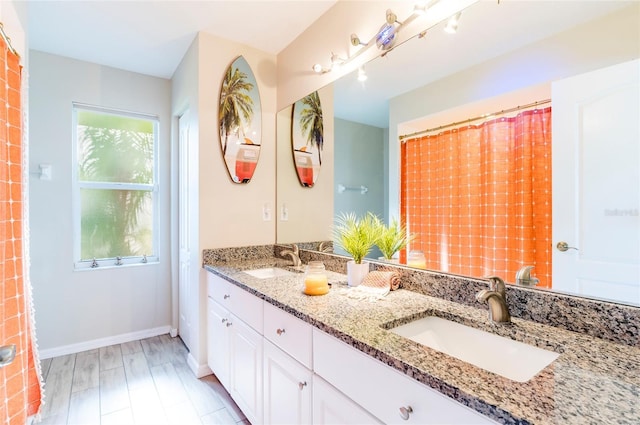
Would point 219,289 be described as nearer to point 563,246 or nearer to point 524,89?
point 563,246

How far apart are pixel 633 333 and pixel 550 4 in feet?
3.68

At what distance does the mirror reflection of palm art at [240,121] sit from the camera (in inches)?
87.7

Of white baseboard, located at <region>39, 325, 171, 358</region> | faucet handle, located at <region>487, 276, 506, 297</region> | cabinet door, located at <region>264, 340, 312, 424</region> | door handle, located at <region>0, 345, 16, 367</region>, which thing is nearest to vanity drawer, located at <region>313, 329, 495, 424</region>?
cabinet door, located at <region>264, 340, 312, 424</region>

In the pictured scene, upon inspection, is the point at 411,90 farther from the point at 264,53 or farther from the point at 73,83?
the point at 73,83

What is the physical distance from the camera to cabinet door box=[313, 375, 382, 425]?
0.90 meters

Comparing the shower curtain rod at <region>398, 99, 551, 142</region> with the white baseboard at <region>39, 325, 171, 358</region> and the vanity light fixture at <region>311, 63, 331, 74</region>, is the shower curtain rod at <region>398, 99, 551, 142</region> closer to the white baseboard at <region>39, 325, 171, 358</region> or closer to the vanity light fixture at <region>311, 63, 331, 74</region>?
the vanity light fixture at <region>311, 63, 331, 74</region>

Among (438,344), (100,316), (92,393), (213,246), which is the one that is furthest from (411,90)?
(100,316)

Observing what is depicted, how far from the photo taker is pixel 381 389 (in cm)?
84

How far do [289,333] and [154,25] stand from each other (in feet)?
7.27

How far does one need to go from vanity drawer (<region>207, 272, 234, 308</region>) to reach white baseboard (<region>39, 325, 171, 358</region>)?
47.9 inches

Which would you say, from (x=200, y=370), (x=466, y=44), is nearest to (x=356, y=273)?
(x=466, y=44)

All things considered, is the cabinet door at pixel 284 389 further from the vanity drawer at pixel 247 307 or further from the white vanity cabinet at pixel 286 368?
the vanity drawer at pixel 247 307

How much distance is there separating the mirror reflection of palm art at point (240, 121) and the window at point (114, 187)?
1126 mm

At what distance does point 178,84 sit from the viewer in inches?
105
